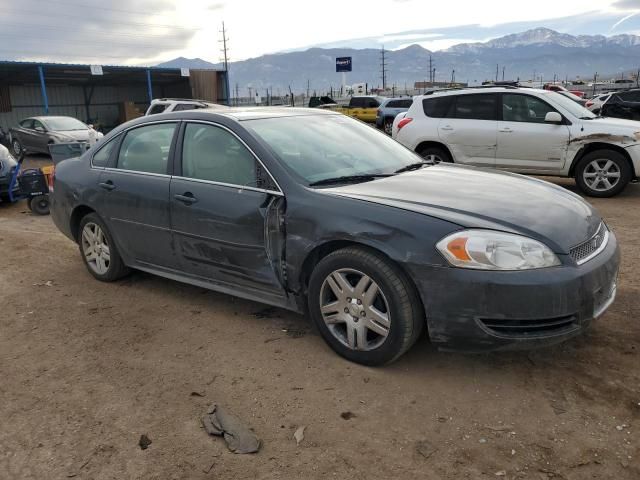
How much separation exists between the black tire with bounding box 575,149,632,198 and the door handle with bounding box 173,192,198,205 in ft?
22.5

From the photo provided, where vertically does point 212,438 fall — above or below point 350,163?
below

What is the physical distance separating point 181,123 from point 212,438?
8.02ft

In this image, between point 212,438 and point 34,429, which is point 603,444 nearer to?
point 212,438

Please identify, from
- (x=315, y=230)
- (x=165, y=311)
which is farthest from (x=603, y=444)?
(x=165, y=311)

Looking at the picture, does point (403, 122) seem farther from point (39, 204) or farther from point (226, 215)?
point (226, 215)

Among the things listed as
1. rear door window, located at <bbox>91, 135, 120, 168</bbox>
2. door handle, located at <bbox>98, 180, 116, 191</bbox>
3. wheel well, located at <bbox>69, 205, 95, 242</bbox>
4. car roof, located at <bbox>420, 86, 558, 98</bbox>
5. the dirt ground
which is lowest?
the dirt ground

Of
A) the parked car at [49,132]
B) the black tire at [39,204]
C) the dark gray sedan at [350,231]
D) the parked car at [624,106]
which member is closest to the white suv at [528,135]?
the dark gray sedan at [350,231]

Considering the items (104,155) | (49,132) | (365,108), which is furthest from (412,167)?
(365,108)

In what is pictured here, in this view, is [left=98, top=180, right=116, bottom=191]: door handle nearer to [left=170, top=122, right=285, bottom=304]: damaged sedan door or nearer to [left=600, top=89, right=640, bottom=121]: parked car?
[left=170, top=122, right=285, bottom=304]: damaged sedan door

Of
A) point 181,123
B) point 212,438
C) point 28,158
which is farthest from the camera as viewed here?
point 28,158

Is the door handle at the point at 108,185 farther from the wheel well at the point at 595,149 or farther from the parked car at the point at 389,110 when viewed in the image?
the parked car at the point at 389,110

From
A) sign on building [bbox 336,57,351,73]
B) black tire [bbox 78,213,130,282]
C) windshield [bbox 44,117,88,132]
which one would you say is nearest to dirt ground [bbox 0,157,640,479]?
black tire [bbox 78,213,130,282]

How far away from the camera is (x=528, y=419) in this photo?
2.74 metres

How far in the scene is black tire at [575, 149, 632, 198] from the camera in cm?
830
